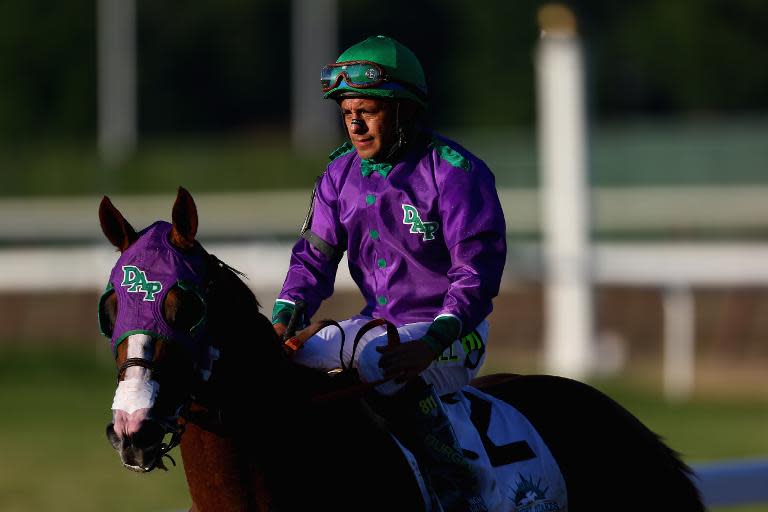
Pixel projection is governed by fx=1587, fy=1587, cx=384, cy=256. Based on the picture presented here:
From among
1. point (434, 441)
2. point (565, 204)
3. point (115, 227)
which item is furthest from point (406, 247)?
point (565, 204)

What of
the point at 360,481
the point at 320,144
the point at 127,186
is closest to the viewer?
the point at 360,481

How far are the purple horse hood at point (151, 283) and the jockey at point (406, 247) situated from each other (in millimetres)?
665

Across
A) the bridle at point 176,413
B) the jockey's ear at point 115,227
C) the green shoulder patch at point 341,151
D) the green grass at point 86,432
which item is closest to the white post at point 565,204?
the green grass at point 86,432

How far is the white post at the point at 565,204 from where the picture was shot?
14.9 meters

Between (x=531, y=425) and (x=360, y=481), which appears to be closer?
(x=360, y=481)

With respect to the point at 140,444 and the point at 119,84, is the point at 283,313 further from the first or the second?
the point at 119,84

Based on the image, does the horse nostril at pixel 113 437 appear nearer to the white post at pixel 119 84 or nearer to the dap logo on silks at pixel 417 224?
the dap logo on silks at pixel 417 224

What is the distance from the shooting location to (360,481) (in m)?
4.27

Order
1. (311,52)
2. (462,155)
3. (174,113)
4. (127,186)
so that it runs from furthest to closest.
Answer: (174,113) → (311,52) → (127,186) → (462,155)

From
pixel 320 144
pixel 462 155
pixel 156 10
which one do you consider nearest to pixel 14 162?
pixel 320 144

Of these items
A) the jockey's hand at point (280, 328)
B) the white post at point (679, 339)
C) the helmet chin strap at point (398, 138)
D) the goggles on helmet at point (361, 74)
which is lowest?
the white post at point (679, 339)

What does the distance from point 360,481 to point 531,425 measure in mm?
972

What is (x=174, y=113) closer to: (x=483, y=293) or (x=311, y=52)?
(x=311, y=52)

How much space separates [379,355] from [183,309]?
0.72 metres
